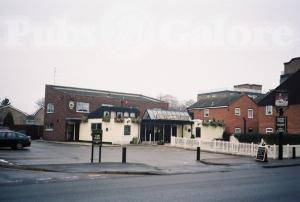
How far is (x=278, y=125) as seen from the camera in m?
26.4

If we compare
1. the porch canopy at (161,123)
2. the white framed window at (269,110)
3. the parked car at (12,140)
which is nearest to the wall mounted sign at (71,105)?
the porch canopy at (161,123)

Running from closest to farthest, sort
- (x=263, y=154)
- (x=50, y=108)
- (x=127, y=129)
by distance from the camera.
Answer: (x=263, y=154) → (x=127, y=129) → (x=50, y=108)

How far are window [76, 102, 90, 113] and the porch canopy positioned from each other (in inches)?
375

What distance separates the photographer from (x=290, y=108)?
153 ft

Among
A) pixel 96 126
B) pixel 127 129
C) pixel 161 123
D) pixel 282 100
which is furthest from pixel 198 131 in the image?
pixel 282 100

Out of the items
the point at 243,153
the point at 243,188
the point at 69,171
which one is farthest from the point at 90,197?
the point at 243,153

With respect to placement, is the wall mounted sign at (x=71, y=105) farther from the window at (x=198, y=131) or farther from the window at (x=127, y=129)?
the window at (x=198, y=131)

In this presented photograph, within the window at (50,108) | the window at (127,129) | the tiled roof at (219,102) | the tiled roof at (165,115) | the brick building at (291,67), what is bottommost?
the window at (127,129)

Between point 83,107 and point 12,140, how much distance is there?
21014 millimetres

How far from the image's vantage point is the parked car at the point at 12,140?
31391 millimetres

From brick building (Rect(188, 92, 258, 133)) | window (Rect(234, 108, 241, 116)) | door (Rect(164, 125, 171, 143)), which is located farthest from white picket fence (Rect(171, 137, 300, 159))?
window (Rect(234, 108, 241, 116))

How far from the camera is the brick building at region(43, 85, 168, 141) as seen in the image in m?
50.5

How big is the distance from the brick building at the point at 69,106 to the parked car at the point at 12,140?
56.0ft

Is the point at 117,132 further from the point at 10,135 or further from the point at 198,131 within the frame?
the point at 10,135
